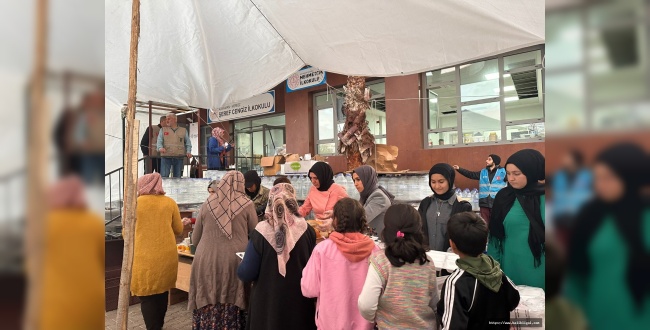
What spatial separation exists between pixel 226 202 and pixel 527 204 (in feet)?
7.35

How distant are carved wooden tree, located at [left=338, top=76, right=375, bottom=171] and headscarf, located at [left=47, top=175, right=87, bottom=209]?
653 cm

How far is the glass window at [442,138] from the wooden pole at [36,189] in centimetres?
841

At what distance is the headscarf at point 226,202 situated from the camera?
3096 millimetres

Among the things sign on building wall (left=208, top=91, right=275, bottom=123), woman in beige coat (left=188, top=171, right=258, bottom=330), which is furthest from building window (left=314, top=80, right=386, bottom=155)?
woman in beige coat (left=188, top=171, right=258, bottom=330)

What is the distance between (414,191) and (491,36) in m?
4.09

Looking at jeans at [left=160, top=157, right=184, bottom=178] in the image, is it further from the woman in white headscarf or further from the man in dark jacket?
the woman in white headscarf

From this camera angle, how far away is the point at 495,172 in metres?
5.86

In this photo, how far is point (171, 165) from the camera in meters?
7.50

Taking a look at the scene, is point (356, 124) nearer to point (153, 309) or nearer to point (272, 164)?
point (272, 164)

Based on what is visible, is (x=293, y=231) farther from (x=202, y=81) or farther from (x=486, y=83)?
(x=486, y=83)

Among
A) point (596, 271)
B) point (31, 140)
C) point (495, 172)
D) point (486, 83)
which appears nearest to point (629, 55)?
point (596, 271)

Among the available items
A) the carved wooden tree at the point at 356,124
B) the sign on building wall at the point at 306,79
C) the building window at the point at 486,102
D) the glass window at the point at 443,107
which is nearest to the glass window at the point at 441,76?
the building window at the point at 486,102

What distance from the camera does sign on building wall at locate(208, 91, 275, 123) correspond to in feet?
38.4

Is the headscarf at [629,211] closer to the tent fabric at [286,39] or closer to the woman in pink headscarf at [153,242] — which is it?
the tent fabric at [286,39]
